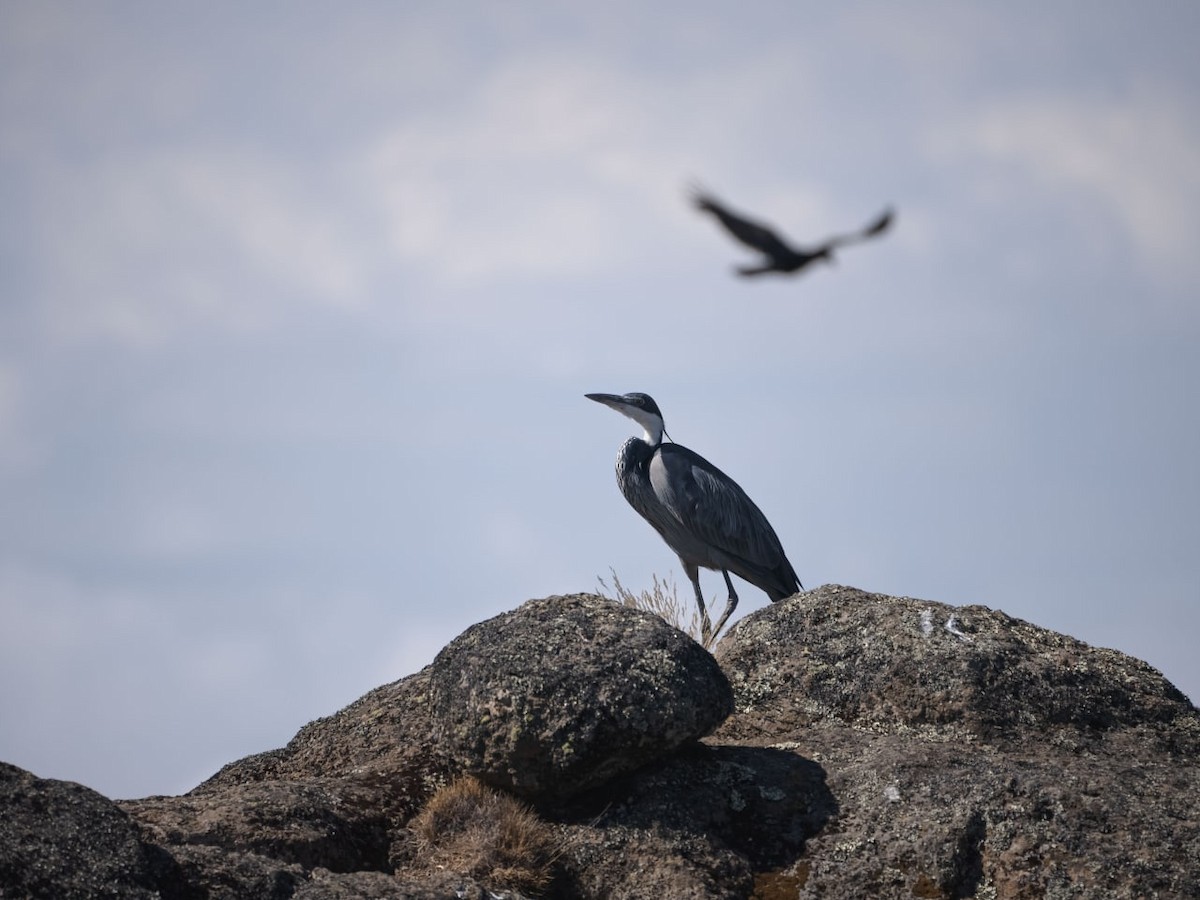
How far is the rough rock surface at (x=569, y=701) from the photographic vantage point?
5.56 m

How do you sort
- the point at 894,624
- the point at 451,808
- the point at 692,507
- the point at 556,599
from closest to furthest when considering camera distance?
the point at 451,808 < the point at 556,599 < the point at 894,624 < the point at 692,507

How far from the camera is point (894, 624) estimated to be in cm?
696

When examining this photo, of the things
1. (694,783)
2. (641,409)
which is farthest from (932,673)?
(641,409)

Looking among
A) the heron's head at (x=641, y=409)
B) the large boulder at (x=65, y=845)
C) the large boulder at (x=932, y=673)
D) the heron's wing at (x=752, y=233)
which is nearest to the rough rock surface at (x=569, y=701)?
the large boulder at (x=932, y=673)

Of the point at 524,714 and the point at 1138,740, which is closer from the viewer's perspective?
the point at 524,714

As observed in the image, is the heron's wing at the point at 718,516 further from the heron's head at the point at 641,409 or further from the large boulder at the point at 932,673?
the large boulder at the point at 932,673

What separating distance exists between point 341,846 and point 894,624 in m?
3.17

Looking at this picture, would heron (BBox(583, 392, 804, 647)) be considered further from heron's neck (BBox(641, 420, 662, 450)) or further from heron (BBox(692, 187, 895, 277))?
heron (BBox(692, 187, 895, 277))

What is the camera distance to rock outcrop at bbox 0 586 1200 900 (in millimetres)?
4871

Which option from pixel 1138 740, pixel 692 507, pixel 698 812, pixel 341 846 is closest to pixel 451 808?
pixel 341 846

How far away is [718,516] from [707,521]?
0.11 meters

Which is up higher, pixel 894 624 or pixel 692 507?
pixel 692 507

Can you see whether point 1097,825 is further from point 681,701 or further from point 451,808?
point 451,808

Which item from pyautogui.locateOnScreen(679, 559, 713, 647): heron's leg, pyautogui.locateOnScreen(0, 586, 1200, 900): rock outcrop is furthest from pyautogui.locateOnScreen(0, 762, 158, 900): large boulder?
pyautogui.locateOnScreen(679, 559, 713, 647): heron's leg
